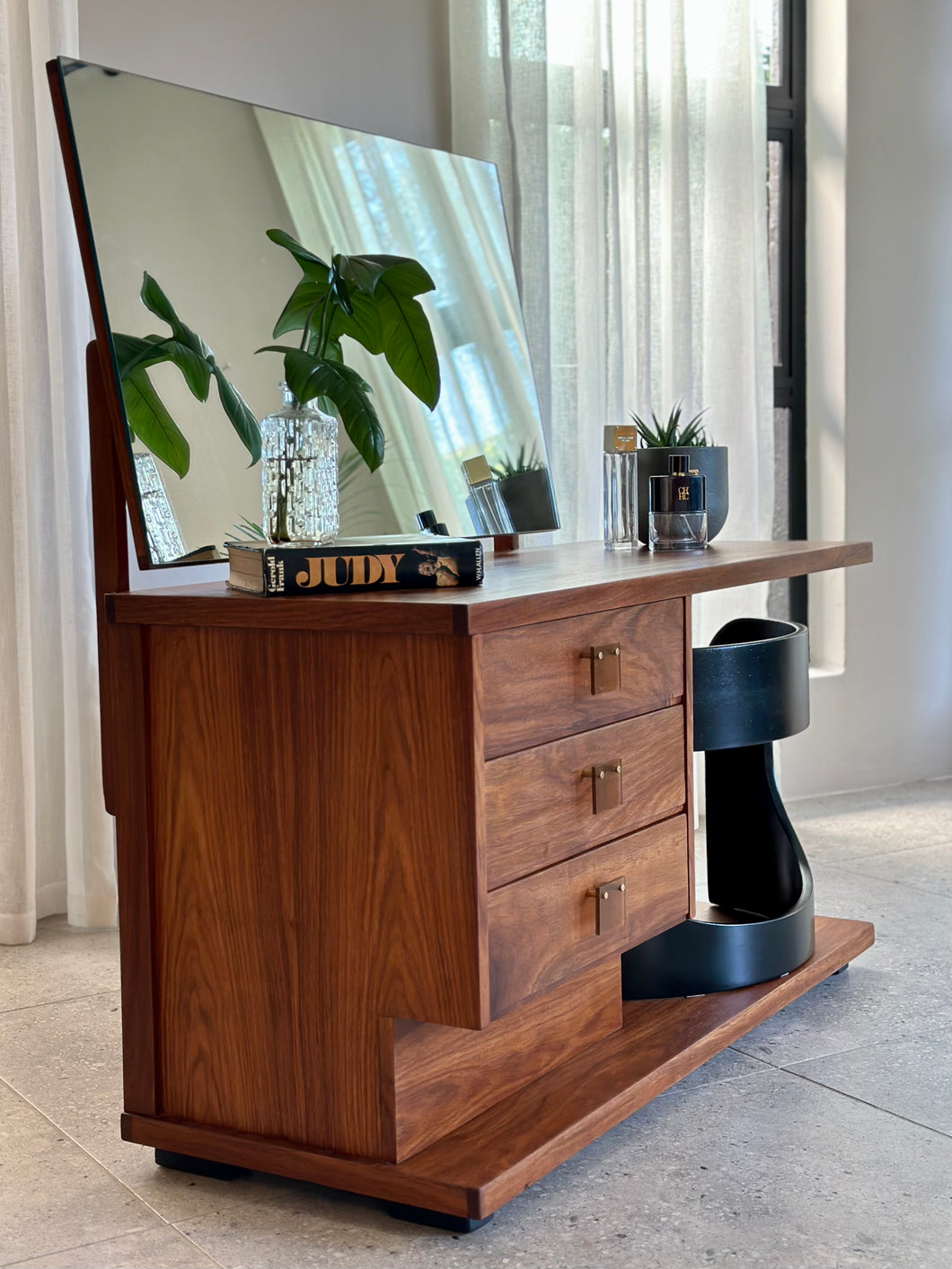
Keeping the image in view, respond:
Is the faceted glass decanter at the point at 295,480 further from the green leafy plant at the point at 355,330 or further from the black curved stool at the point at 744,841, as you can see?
the black curved stool at the point at 744,841

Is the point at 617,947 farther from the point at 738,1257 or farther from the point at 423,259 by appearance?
the point at 423,259

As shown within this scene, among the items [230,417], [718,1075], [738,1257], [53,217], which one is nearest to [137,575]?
[53,217]

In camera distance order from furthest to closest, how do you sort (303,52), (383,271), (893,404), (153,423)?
1. (893,404)
2. (303,52)
3. (383,271)
4. (153,423)

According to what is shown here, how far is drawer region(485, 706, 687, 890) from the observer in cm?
143

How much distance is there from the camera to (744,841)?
2174 millimetres

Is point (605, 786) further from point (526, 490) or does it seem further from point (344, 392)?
point (526, 490)

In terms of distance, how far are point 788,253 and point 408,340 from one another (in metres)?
1.84

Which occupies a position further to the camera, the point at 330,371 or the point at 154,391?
the point at 330,371

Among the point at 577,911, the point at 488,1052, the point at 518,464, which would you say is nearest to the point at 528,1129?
the point at 488,1052

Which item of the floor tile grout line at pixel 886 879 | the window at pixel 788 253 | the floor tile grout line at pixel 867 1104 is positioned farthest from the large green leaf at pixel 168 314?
the window at pixel 788 253

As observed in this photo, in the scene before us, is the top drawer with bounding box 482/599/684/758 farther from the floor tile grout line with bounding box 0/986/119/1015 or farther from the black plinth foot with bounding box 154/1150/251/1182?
the floor tile grout line with bounding box 0/986/119/1015

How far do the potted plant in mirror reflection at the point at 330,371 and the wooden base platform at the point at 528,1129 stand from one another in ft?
2.36

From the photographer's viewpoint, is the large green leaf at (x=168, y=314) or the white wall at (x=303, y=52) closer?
the large green leaf at (x=168, y=314)

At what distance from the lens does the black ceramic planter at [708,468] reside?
7.21 feet
